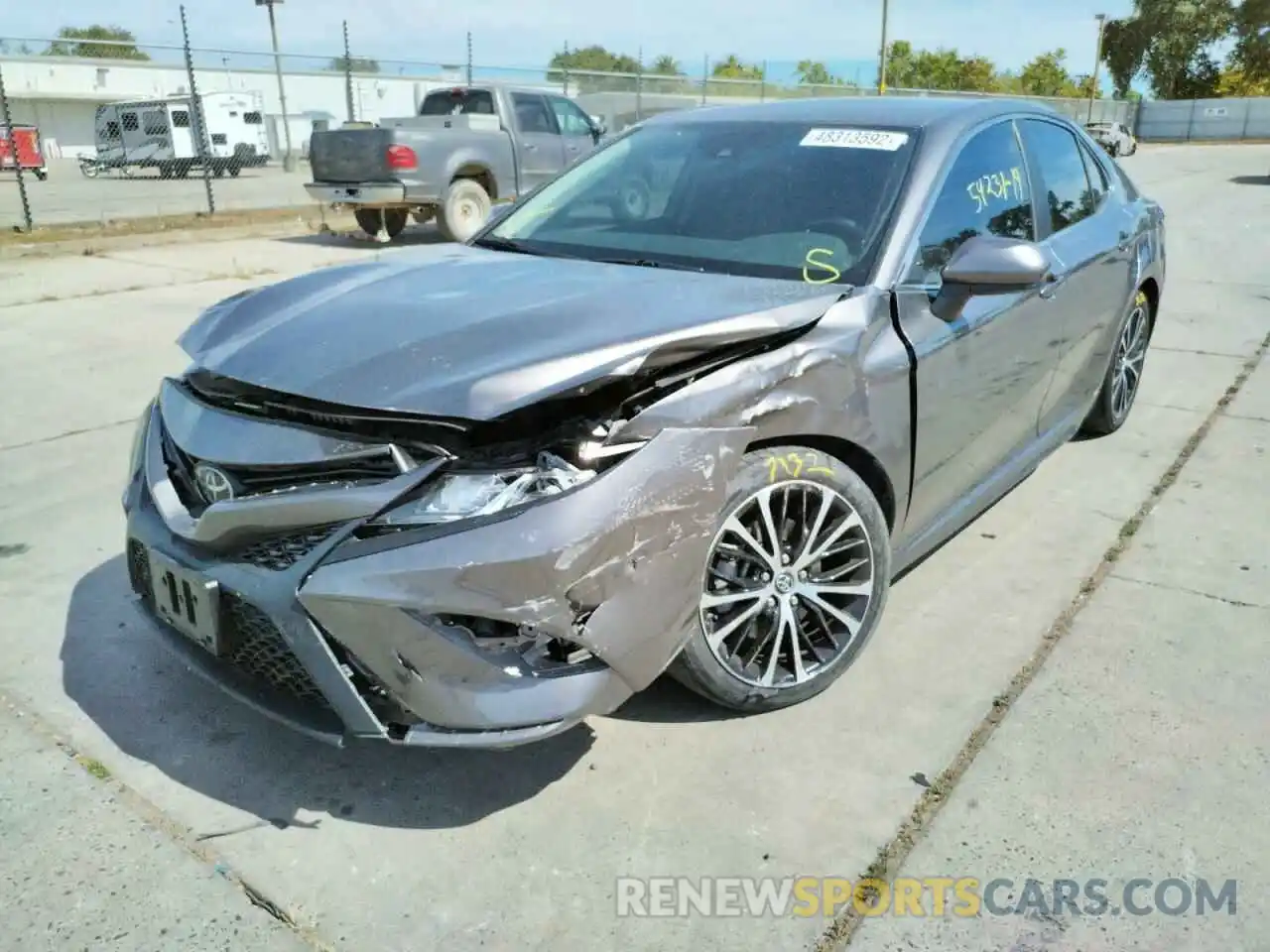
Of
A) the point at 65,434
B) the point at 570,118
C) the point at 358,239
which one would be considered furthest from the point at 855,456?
the point at 570,118

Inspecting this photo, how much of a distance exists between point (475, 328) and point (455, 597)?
732 mm

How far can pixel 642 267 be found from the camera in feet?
10.1

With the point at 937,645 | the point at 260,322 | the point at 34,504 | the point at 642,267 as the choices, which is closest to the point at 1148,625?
the point at 937,645

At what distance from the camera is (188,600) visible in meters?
2.36

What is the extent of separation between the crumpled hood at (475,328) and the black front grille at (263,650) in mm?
507

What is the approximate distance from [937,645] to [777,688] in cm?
72

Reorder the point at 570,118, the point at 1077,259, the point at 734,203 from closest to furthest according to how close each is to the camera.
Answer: the point at 734,203 < the point at 1077,259 < the point at 570,118

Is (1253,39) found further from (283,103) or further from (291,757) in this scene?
(291,757)

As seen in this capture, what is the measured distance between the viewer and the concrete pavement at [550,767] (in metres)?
2.18

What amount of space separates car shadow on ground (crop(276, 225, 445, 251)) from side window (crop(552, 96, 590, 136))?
7.78 ft

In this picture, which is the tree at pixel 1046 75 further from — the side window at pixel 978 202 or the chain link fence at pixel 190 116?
the side window at pixel 978 202

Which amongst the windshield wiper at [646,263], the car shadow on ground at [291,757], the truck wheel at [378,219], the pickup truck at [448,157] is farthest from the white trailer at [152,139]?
the car shadow on ground at [291,757]

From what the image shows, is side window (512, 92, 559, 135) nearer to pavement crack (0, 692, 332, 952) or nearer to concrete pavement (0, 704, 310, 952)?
pavement crack (0, 692, 332, 952)

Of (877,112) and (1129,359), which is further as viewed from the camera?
(1129,359)
